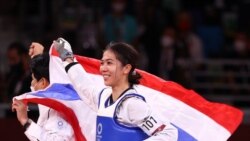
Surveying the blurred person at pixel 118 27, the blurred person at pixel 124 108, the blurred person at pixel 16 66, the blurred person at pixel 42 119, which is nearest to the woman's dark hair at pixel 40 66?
the blurred person at pixel 42 119

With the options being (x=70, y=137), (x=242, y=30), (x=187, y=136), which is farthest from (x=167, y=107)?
(x=242, y=30)

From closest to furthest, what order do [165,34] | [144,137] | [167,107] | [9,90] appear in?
1. [144,137]
2. [167,107]
3. [9,90]
4. [165,34]

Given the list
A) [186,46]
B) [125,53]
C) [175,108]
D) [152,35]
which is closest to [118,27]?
[152,35]

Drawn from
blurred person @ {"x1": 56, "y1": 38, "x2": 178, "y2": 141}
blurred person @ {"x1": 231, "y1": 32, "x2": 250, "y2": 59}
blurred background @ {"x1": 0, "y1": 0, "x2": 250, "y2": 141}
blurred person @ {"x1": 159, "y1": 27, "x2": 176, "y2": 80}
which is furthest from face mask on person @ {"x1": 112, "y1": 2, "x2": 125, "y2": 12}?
blurred person @ {"x1": 56, "y1": 38, "x2": 178, "y2": 141}

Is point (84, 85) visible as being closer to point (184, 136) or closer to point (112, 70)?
point (112, 70)

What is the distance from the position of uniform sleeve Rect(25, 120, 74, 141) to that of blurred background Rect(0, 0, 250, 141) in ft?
17.7

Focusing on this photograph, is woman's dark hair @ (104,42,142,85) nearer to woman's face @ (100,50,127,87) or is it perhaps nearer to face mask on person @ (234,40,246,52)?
woman's face @ (100,50,127,87)

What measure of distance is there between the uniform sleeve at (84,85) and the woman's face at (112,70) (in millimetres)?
299

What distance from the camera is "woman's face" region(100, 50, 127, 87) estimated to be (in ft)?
21.2

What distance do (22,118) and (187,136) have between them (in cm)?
124

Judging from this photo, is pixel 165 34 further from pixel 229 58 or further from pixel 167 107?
pixel 167 107

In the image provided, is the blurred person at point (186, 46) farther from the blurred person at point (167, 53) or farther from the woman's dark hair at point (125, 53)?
the woman's dark hair at point (125, 53)

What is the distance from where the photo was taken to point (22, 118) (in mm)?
6875

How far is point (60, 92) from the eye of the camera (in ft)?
23.4
